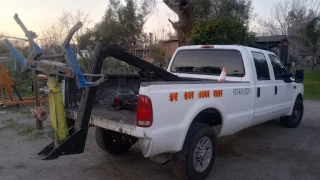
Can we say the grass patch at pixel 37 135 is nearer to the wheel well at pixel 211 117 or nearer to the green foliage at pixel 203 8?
the wheel well at pixel 211 117

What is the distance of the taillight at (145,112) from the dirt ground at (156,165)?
52.4 inches

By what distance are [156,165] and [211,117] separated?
1169 millimetres

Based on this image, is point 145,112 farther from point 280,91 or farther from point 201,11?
point 201,11

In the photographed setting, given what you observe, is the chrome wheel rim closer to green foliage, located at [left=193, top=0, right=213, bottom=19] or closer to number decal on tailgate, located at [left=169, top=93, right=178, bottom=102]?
number decal on tailgate, located at [left=169, top=93, right=178, bottom=102]

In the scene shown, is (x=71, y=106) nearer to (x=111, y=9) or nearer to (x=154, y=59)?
(x=154, y=59)

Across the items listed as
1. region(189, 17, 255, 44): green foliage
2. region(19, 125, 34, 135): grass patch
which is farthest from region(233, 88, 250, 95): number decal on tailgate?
region(189, 17, 255, 44): green foliage

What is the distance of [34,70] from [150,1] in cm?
1382

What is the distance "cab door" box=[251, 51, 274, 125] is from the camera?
5666 millimetres

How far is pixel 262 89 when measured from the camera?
18.9ft

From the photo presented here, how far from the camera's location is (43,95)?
11.5 meters

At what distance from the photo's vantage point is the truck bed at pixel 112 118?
3.81 meters

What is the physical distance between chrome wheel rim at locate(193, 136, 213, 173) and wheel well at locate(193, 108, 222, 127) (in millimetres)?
356

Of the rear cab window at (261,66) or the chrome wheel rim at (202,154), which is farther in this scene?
the rear cab window at (261,66)

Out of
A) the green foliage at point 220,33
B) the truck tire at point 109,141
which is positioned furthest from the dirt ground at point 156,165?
the green foliage at point 220,33
